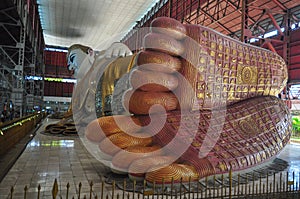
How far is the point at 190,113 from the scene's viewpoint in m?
3.71

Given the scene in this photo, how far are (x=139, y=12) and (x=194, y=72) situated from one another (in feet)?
46.7

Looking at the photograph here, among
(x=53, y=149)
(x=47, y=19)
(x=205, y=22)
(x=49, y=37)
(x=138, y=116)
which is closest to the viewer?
(x=138, y=116)

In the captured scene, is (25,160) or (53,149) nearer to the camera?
(25,160)

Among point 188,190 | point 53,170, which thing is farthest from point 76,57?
point 188,190

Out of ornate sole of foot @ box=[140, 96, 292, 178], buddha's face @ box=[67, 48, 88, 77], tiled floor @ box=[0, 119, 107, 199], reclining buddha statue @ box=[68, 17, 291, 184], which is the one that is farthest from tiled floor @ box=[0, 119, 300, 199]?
buddha's face @ box=[67, 48, 88, 77]

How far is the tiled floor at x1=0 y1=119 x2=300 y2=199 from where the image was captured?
3.14 meters

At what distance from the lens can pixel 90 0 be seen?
14.7 m

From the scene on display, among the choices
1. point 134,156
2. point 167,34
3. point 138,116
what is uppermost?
point 167,34

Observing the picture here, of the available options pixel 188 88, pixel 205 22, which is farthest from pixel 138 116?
pixel 205 22

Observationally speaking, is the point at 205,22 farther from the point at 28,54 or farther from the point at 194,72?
the point at 194,72

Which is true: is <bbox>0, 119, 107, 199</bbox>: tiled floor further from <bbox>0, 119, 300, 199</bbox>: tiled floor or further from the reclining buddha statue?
the reclining buddha statue

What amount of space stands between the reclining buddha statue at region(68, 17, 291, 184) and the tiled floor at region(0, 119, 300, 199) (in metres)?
0.38

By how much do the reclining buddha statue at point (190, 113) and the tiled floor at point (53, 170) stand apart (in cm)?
38

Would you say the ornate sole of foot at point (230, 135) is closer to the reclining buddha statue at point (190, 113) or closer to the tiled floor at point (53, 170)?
the reclining buddha statue at point (190, 113)
